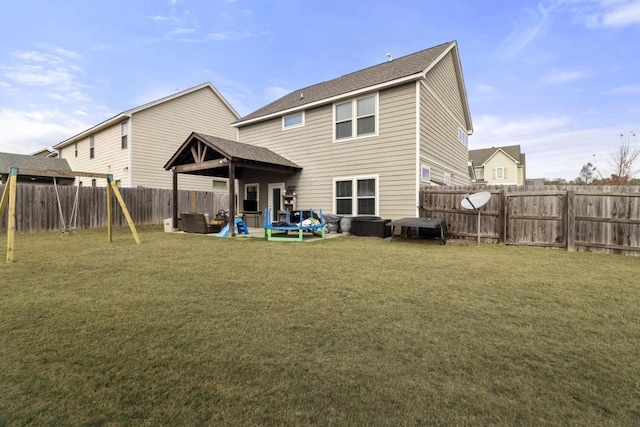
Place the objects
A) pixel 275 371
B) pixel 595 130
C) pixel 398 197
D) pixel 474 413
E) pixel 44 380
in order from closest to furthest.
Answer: pixel 474 413 < pixel 44 380 < pixel 275 371 < pixel 398 197 < pixel 595 130

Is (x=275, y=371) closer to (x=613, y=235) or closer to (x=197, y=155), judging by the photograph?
(x=613, y=235)

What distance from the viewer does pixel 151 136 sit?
52.9 feet

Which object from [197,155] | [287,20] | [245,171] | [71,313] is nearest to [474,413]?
[71,313]

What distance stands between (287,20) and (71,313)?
13.9 meters

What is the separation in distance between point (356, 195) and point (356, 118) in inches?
116

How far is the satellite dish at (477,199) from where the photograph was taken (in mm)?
8029

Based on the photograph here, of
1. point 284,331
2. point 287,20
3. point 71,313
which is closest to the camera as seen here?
point 284,331

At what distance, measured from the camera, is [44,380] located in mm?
1787

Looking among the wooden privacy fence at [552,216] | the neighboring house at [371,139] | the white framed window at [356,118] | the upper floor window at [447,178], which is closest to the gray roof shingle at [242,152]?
the neighboring house at [371,139]

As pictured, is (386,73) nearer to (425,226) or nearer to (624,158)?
(425,226)

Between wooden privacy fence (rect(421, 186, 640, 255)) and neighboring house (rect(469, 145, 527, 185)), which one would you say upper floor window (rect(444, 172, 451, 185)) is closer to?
wooden privacy fence (rect(421, 186, 640, 255))

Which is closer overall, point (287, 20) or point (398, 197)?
point (398, 197)

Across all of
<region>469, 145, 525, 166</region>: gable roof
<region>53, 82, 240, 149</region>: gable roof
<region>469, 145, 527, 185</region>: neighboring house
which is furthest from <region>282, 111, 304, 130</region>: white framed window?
<region>469, 145, 525, 166</region>: gable roof

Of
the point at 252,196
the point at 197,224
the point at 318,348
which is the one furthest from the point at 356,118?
the point at 318,348
